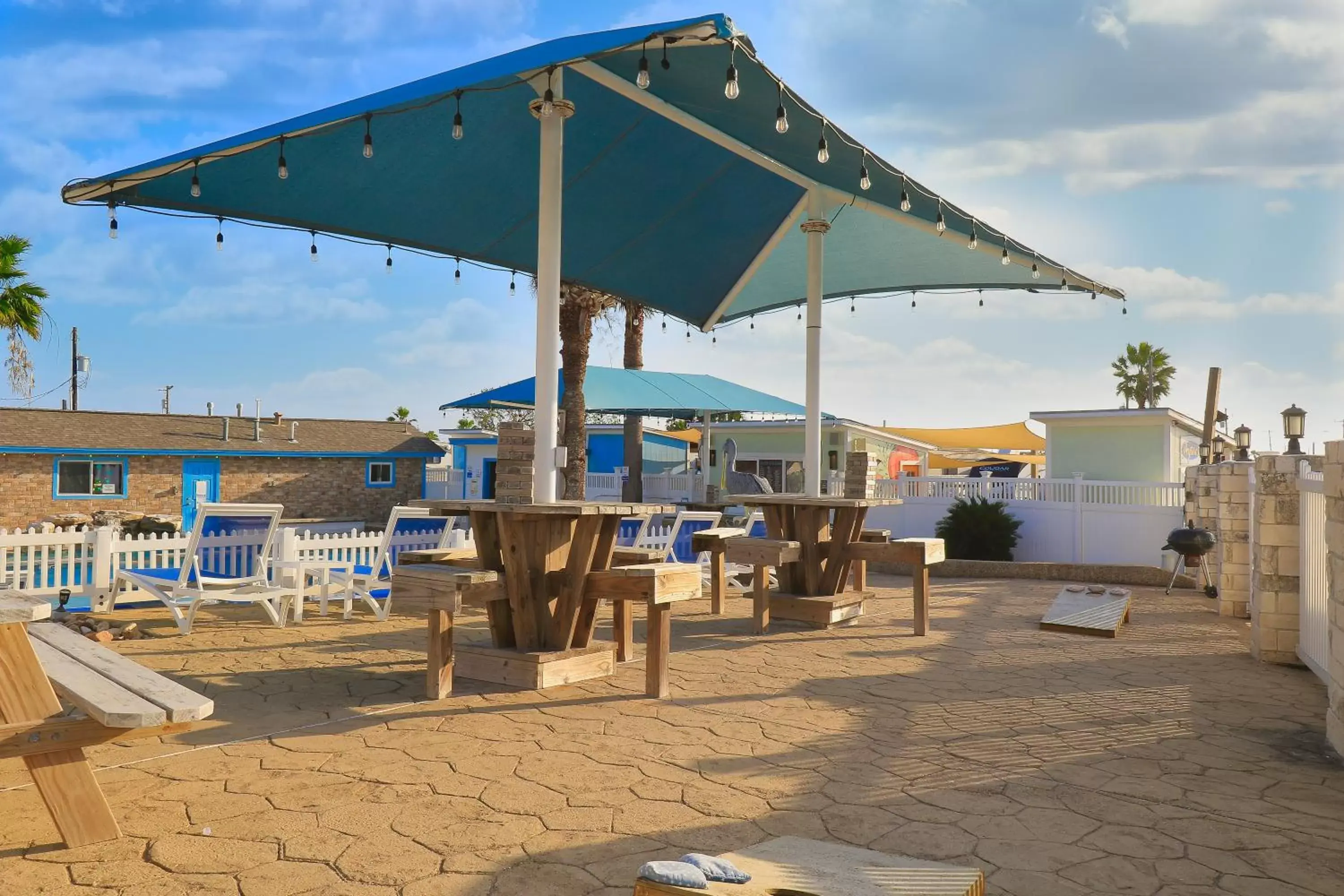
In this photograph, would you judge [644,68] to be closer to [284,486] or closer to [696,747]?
[696,747]

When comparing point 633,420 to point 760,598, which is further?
point 633,420

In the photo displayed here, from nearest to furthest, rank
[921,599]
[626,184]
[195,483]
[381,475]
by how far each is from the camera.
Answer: [921,599] < [626,184] < [195,483] < [381,475]

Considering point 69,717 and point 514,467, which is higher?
point 514,467

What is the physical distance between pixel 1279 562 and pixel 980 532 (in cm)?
772

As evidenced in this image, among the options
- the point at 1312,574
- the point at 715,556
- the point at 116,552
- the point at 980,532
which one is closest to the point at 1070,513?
the point at 980,532

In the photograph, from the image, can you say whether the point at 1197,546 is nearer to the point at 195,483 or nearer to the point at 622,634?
the point at 622,634

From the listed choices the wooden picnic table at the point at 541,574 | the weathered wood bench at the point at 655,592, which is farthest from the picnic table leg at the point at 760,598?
the wooden picnic table at the point at 541,574

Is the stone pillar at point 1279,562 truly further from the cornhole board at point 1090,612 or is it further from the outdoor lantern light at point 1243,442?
the outdoor lantern light at point 1243,442

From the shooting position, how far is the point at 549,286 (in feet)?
18.8

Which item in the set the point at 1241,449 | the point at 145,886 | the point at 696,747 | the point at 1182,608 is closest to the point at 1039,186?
the point at 1241,449

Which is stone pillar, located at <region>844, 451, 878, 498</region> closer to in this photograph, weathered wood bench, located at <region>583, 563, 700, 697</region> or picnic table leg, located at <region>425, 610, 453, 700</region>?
weathered wood bench, located at <region>583, 563, 700, 697</region>

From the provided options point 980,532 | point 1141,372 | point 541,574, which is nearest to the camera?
point 541,574

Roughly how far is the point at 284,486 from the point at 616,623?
24083mm

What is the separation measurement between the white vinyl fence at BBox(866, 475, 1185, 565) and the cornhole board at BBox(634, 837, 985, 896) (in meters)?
12.4
